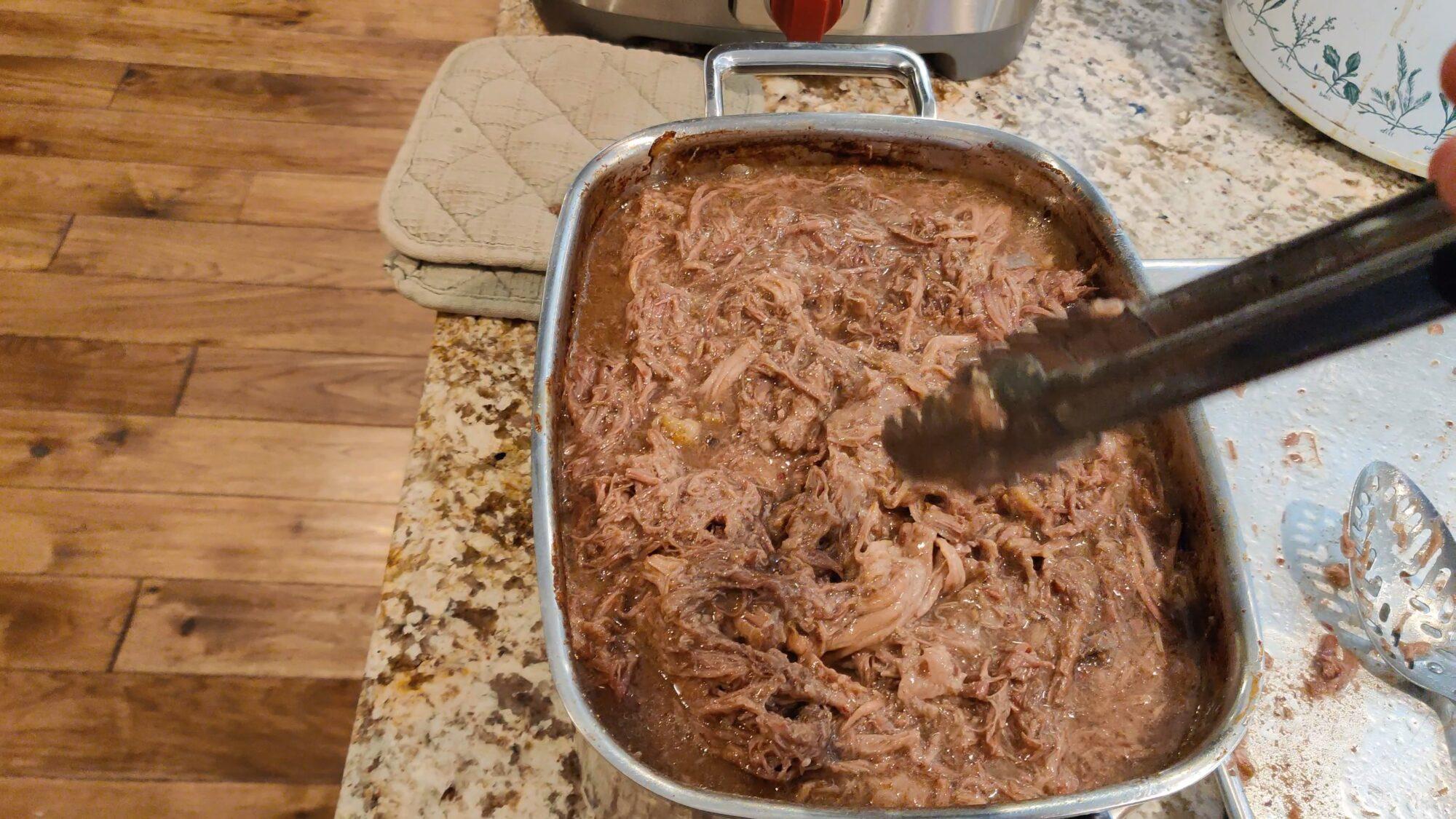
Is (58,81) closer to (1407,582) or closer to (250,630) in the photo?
(250,630)

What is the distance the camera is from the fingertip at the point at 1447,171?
1.83 ft

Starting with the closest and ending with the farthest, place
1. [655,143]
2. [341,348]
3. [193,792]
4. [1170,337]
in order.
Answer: [1170,337] → [655,143] → [193,792] → [341,348]

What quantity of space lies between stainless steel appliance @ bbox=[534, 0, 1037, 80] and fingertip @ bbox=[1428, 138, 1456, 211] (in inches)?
45.6

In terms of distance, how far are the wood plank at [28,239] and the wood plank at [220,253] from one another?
0.04 metres

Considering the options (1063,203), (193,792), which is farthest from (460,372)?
(193,792)

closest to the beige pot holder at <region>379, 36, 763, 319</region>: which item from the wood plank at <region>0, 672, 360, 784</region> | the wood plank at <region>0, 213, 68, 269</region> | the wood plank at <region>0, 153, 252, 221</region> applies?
the wood plank at <region>0, 672, 360, 784</region>

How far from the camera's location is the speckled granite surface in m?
1.00

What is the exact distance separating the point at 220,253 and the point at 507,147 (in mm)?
1697

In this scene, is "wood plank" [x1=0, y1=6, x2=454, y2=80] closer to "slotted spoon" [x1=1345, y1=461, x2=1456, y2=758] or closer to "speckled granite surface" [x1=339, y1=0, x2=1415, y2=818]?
"speckled granite surface" [x1=339, y1=0, x2=1415, y2=818]

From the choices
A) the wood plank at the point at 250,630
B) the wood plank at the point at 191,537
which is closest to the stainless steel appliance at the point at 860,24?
the wood plank at the point at 191,537

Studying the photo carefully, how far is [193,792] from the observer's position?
196cm

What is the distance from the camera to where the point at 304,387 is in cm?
253

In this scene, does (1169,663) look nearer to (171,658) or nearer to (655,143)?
(655,143)

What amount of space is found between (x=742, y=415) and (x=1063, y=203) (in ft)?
2.09
